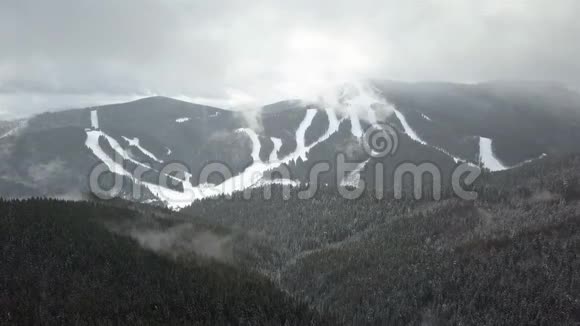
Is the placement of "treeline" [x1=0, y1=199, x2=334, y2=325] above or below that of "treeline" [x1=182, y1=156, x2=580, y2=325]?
above

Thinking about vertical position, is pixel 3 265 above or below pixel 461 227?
above

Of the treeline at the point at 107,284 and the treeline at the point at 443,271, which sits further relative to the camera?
the treeline at the point at 443,271

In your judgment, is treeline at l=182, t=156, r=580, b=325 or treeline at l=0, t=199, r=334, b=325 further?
treeline at l=182, t=156, r=580, b=325

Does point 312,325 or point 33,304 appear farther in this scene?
point 312,325

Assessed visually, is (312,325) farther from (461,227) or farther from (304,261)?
(461,227)

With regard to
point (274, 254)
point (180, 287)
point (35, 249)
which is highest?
point (35, 249)

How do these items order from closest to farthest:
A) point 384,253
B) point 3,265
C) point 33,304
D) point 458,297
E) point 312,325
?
point 33,304 < point 312,325 < point 3,265 < point 458,297 < point 384,253

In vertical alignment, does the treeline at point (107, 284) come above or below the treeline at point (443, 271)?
above

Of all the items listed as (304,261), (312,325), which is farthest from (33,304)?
(304,261)

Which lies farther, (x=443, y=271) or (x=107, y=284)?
(x=443, y=271)

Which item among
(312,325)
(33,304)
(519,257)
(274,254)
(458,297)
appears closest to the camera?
(33,304)

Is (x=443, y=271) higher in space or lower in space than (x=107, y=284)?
lower
